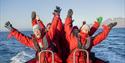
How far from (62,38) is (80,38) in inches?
30.5

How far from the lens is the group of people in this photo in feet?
20.3

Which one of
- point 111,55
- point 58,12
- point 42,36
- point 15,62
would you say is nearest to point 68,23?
point 58,12

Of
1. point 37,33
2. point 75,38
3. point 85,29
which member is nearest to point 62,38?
point 75,38

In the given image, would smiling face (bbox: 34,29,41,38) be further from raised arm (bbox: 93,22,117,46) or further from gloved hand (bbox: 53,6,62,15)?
raised arm (bbox: 93,22,117,46)

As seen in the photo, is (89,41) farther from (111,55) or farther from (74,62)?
(111,55)

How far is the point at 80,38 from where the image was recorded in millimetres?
6340

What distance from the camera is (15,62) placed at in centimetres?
1239

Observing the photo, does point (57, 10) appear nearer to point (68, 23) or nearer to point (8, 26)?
point (68, 23)

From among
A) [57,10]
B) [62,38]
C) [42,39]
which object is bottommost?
[62,38]

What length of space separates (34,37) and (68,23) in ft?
2.42

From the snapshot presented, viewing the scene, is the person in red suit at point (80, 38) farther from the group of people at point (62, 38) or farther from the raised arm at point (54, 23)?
the raised arm at point (54, 23)

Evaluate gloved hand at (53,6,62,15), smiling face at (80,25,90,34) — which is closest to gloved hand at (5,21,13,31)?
gloved hand at (53,6,62,15)

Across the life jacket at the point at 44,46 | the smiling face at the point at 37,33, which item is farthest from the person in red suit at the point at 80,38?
the smiling face at the point at 37,33

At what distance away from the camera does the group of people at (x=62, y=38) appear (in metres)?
6.20
